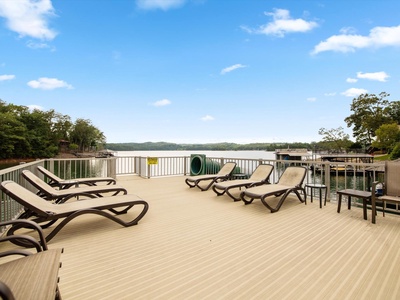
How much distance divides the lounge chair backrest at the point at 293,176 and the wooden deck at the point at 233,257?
0.98 m

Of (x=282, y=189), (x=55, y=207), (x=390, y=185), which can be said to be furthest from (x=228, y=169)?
(x=55, y=207)

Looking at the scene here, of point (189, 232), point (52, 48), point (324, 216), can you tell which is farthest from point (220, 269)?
point (52, 48)

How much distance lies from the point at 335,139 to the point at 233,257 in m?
60.4

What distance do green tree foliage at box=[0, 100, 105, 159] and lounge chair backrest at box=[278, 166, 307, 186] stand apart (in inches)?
1914

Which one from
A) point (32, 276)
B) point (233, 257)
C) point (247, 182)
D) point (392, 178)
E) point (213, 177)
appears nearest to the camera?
point (32, 276)

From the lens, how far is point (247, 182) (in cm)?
566

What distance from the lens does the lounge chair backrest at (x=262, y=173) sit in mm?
5934

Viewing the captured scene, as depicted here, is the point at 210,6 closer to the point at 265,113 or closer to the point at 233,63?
the point at 233,63

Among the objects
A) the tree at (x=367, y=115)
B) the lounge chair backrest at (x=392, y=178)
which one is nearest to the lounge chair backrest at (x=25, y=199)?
the lounge chair backrest at (x=392, y=178)

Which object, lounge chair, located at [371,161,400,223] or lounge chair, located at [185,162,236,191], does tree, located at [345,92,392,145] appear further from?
lounge chair, located at [371,161,400,223]

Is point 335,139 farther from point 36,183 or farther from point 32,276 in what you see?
point 32,276

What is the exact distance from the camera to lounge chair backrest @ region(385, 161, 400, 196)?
366 centimetres

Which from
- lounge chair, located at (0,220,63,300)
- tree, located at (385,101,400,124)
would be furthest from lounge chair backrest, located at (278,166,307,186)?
tree, located at (385,101,400,124)

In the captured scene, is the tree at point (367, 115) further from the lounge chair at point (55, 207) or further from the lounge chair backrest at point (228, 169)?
the lounge chair at point (55, 207)
